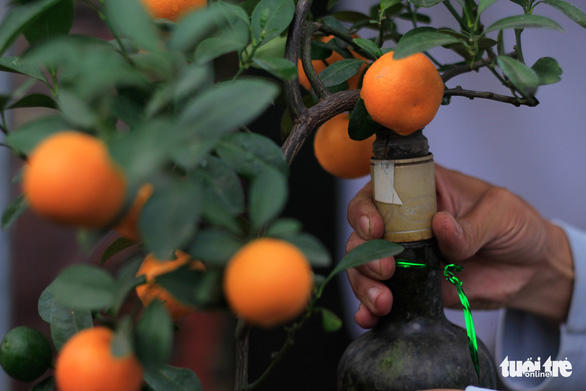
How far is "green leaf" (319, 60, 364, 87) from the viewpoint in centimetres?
44

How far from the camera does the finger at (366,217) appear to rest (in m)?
0.50

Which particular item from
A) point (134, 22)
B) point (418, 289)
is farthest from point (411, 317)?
point (134, 22)

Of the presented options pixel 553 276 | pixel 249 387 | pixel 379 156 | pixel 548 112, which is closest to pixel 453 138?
pixel 548 112

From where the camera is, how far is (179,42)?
25 centimetres

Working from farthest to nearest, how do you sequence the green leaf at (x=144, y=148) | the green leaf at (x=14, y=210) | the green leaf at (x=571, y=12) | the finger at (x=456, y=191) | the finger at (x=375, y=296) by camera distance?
the finger at (x=456, y=191) → the finger at (x=375, y=296) → the green leaf at (x=571, y=12) → the green leaf at (x=14, y=210) → the green leaf at (x=144, y=148)

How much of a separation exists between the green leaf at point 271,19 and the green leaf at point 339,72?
0.07 metres

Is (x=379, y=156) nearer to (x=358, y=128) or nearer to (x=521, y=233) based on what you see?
(x=358, y=128)

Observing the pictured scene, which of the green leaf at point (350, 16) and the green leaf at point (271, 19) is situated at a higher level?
the green leaf at point (271, 19)

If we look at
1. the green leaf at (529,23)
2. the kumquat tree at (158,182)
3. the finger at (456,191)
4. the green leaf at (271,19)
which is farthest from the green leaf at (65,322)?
the finger at (456,191)

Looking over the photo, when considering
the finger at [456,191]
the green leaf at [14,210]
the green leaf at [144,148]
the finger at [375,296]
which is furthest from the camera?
the finger at [456,191]

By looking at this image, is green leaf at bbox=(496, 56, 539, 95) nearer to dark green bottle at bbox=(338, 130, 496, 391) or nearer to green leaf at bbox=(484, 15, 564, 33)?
green leaf at bbox=(484, 15, 564, 33)

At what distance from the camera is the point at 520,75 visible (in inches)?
13.5

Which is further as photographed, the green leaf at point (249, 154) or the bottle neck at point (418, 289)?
the bottle neck at point (418, 289)

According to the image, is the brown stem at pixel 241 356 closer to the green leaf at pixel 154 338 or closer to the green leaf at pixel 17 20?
the green leaf at pixel 154 338
